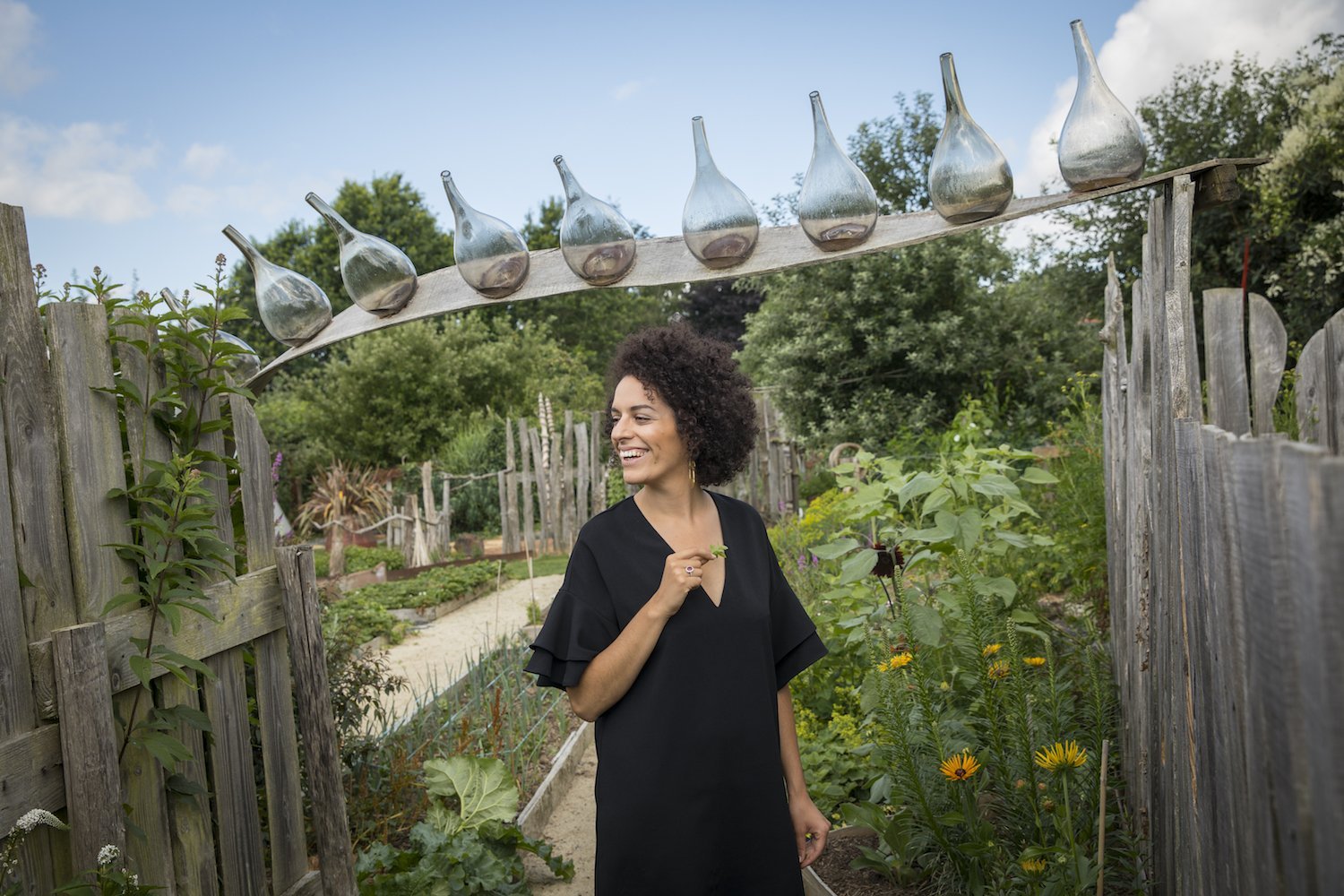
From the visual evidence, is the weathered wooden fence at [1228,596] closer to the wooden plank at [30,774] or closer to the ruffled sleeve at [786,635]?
the ruffled sleeve at [786,635]

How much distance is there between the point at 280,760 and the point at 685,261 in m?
1.88

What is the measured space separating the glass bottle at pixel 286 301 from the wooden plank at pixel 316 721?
2.17 feet

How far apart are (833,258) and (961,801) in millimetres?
1494

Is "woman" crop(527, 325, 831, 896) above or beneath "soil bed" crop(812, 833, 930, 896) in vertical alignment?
above

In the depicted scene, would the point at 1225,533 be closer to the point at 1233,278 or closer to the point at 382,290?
the point at 382,290

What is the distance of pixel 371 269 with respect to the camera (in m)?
2.67

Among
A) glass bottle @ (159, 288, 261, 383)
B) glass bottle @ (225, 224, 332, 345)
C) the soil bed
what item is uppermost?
glass bottle @ (225, 224, 332, 345)

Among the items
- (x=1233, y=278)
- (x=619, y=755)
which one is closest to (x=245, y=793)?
(x=619, y=755)

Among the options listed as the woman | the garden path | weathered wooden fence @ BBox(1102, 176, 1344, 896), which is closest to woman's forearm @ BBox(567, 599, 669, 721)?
the woman

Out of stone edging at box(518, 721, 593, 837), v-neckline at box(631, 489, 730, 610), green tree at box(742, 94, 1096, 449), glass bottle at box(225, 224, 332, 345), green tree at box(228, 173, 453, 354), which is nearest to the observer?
v-neckline at box(631, 489, 730, 610)

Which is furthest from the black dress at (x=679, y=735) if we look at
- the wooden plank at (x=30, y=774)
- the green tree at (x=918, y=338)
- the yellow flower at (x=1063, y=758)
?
the green tree at (x=918, y=338)

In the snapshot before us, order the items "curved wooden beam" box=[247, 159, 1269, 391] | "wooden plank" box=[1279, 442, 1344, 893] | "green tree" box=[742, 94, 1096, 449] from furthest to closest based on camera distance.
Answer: "green tree" box=[742, 94, 1096, 449] → "curved wooden beam" box=[247, 159, 1269, 391] → "wooden plank" box=[1279, 442, 1344, 893]

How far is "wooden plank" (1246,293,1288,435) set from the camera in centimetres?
196

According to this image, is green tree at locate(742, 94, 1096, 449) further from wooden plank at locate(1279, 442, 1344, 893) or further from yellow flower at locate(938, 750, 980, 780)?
wooden plank at locate(1279, 442, 1344, 893)
